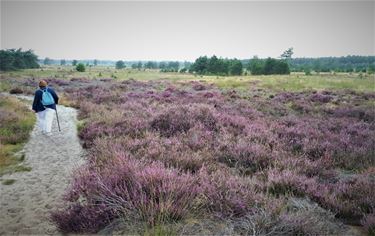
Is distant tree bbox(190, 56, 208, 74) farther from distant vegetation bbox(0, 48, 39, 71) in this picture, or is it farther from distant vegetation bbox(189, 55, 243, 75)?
distant vegetation bbox(0, 48, 39, 71)

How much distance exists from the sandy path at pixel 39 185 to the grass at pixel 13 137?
0.87 feet

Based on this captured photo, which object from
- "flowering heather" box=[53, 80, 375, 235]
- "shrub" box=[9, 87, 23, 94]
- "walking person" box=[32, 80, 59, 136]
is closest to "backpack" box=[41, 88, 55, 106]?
"walking person" box=[32, 80, 59, 136]

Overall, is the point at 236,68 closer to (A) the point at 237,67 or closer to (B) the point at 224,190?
(A) the point at 237,67

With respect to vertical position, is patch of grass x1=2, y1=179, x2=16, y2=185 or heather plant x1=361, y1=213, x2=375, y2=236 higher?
heather plant x1=361, y1=213, x2=375, y2=236

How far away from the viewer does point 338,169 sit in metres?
6.65

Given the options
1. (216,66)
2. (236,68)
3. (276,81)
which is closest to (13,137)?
(276,81)

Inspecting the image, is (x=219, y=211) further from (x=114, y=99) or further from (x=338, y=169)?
(x=114, y=99)

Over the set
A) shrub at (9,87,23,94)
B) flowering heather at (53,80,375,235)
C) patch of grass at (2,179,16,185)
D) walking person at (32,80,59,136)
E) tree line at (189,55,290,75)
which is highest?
tree line at (189,55,290,75)

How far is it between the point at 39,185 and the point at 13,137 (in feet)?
15.6

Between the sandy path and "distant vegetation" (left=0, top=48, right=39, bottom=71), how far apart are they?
81.0 meters

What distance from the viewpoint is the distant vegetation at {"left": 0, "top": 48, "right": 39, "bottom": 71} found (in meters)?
76.7

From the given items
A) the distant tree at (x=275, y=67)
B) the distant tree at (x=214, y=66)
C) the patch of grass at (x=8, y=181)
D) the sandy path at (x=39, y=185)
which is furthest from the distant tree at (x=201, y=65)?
the patch of grass at (x=8, y=181)

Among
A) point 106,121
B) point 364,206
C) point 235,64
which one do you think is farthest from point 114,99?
point 235,64

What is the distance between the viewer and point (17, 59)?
3349 inches
